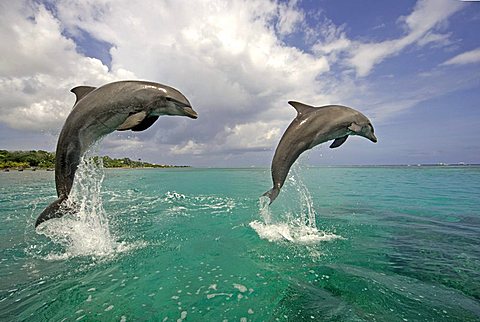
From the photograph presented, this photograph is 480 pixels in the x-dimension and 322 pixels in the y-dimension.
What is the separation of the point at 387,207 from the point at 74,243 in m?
13.8

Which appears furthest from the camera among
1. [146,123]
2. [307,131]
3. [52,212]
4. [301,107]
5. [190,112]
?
[301,107]

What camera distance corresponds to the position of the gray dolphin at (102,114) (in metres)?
5.80

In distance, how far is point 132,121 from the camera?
19.1 feet

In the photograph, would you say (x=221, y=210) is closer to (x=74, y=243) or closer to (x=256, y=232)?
(x=256, y=232)

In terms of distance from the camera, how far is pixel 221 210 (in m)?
13.1

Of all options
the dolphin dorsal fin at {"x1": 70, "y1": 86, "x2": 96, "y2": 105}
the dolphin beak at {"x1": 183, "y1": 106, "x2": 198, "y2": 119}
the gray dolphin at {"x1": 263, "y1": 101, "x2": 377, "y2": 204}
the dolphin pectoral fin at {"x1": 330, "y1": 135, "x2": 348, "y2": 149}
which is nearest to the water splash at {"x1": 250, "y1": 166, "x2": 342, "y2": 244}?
the gray dolphin at {"x1": 263, "y1": 101, "x2": 377, "y2": 204}

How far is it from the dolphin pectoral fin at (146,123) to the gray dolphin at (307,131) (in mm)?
3293

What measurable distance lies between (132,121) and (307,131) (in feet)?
14.2

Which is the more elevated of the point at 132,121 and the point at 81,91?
the point at 81,91

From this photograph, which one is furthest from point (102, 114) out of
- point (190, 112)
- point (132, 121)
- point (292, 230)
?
point (292, 230)

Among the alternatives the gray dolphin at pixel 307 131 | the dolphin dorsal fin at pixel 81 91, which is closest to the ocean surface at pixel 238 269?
the gray dolphin at pixel 307 131

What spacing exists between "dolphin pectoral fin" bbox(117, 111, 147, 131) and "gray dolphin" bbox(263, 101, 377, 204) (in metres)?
3.57

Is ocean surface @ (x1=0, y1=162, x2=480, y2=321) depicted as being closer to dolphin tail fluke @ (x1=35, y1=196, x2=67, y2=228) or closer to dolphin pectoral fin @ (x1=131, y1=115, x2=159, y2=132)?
dolphin tail fluke @ (x1=35, y1=196, x2=67, y2=228)

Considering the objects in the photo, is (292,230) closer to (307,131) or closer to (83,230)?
(307,131)
